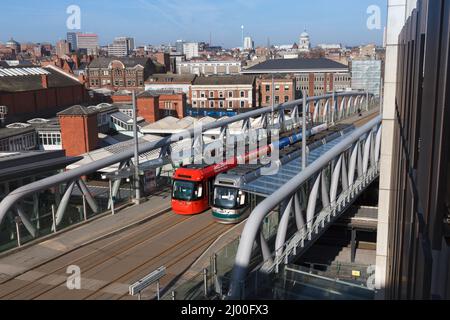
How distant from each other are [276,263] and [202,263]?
6.91 feet

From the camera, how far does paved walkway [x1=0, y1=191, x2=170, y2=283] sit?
13258mm

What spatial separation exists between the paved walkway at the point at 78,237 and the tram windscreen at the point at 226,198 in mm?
2651

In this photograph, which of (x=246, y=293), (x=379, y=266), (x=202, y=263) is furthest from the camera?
(x=202, y=263)

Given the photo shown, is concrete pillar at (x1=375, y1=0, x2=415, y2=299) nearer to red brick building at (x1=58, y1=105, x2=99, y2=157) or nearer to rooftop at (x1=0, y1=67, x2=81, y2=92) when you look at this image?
red brick building at (x1=58, y1=105, x2=99, y2=157)

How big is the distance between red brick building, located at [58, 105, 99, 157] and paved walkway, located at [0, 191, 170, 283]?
21.0m

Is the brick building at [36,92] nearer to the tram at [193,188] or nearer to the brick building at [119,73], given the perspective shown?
the brick building at [119,73]

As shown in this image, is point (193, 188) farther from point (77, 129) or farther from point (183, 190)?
point (77, 129)

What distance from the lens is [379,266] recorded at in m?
9.60

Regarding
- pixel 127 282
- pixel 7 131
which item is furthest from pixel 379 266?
pixel 7 131

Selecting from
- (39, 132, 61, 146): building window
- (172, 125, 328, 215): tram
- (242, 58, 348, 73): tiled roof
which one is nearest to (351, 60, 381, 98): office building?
(242, 58, 348, 73): tiled roof

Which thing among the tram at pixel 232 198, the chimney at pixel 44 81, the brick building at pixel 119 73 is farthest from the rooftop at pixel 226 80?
the tram at pixel 232 198

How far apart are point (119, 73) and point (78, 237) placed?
69.5 meters

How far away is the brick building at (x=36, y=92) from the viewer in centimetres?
4959
